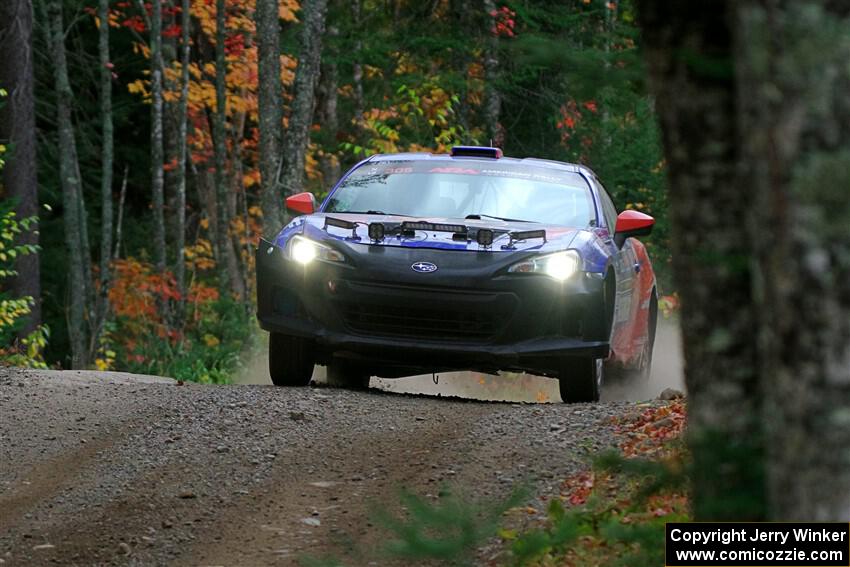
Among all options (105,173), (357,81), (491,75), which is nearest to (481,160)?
(491,75)

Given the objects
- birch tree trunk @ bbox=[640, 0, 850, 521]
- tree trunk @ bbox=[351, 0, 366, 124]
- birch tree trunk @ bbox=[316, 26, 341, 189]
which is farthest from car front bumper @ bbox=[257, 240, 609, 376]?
birch tree trunk @ bbox=[316, 26, 341, 189]

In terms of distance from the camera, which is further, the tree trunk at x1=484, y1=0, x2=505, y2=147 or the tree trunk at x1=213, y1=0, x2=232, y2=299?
the tree trunk at x1=213, y1=0, x2=232, y2=299

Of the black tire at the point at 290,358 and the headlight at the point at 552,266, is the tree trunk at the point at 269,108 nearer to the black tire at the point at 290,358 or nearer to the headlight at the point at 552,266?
the black tire at the point at 290,358

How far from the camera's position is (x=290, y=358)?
10.9 meters

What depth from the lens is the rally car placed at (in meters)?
10.1

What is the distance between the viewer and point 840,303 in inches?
98.0

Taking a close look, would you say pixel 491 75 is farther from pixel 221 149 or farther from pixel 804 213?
pixel 804 213

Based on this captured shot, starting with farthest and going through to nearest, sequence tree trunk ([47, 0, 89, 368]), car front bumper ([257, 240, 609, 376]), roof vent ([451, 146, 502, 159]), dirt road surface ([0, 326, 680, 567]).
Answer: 1. tree trunk ([47, 0, 89, 368])
2. roof vent ([451, 146, 502, 159])
3. car front bumper ([257, 240, 609, 376])
4. dirt road surface ([0, 326, 680, 567])

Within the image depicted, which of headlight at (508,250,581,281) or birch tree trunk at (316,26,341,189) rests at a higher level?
birch tree trunk at (316,26,341,189)

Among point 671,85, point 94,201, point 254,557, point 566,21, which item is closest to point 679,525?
point 671,85

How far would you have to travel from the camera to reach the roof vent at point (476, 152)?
39.8 feet

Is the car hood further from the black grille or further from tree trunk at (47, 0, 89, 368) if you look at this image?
tree trunk at (47, 0, 89, 368)

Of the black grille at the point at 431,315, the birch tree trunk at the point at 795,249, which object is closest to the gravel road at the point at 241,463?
the black grille at the point at 431,315

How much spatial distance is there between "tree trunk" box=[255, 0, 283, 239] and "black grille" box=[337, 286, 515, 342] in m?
9.99
